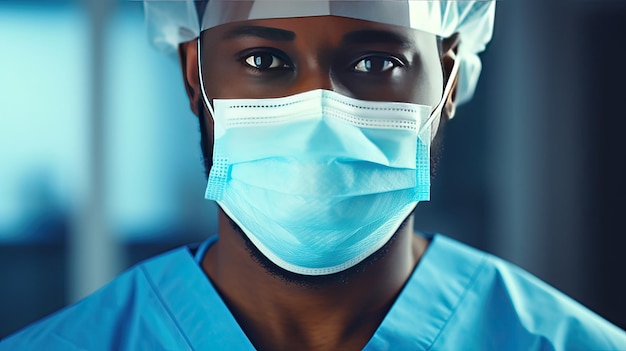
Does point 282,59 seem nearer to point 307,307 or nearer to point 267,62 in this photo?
point 267,62

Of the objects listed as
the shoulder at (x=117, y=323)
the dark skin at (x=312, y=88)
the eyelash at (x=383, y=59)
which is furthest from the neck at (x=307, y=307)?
the eyelash at (x=383, y=59)

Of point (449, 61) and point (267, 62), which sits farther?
point (449, 61)

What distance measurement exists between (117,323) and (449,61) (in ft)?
2.13

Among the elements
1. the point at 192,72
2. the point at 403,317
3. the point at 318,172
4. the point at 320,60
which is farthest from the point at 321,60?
the point at 403,317

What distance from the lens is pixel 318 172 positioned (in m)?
0.96

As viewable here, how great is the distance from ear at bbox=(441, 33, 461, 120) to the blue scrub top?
0.24m

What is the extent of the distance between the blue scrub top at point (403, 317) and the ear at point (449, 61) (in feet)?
0.80

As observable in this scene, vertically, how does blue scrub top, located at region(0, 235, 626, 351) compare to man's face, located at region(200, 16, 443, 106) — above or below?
below

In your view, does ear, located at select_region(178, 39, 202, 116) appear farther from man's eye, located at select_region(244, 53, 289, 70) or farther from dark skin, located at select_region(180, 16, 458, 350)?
man's eye, located at select_region(244, 53, 289, 70)

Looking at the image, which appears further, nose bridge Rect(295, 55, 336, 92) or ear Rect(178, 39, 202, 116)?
ear Rect(178, 39, 202, 116)

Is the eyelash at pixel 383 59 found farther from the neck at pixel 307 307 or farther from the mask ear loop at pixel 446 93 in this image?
the neck at pixel 307 307

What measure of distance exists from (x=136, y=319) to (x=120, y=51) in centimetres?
205

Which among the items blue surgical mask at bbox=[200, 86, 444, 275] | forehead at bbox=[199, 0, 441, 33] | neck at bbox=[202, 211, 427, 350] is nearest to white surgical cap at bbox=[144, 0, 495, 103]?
forehead at bbox=[199, 0, 441, 33]

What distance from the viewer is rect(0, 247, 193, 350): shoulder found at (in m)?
1.11
